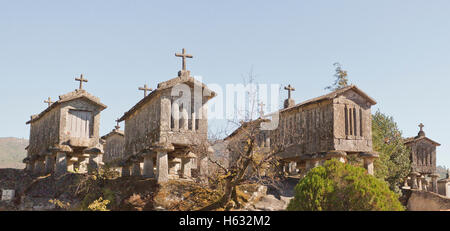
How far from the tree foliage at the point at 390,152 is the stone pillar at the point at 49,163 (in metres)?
15.8

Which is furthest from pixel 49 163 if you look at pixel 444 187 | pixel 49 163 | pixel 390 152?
pixel 444 187

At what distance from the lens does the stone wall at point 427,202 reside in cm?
2131

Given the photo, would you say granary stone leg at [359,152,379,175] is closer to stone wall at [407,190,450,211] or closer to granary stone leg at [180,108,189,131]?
stone wall at [407,190,450,211]

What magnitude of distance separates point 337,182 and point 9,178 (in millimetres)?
17208

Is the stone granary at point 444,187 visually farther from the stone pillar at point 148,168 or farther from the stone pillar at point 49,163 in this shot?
the stone pillar at point 49,163

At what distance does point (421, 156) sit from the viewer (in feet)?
96.7

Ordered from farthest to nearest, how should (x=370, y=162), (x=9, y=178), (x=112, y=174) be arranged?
(x=9, y=178), (x=112, y=174), (x=370, y=162)

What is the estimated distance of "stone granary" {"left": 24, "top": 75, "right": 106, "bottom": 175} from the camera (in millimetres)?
21984

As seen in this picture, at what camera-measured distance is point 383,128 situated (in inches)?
1091

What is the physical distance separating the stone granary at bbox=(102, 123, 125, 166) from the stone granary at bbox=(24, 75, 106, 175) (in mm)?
3039

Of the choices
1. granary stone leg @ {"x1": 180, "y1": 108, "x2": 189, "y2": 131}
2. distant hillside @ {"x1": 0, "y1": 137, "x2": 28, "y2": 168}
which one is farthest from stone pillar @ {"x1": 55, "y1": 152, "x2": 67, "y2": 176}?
distant hillside @ {"x1": 0, "y1": 137, "x2": 28, "y2": 168}

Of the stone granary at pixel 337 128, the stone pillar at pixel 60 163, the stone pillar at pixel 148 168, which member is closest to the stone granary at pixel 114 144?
the stone pillar at pixel 60 163
